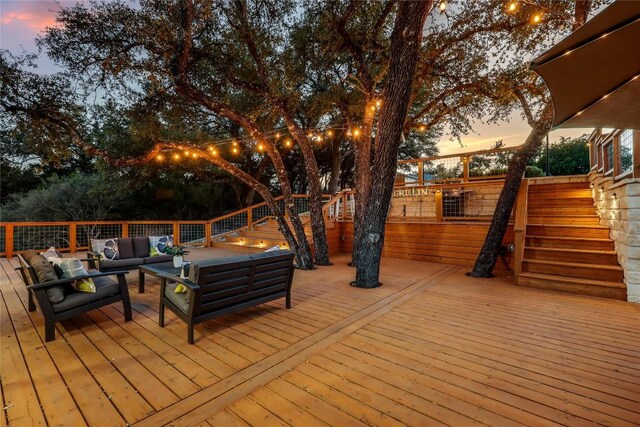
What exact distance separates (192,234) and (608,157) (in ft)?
37.4

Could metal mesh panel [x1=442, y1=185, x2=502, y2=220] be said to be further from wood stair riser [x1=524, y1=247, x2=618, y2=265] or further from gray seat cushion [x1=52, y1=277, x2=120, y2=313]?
gray seat cushion [x1=52, y1=277, x2=120, y2=313]

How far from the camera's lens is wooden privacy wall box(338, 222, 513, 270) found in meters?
6.42

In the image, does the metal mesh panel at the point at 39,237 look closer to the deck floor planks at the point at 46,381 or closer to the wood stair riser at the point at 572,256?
the deck floor planks at the point at 46,381

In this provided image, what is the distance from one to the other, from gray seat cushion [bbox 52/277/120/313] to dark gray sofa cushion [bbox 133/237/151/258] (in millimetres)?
2592

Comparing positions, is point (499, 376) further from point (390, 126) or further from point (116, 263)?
point (116, 263)

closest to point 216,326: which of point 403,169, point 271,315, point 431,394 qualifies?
point 271,315

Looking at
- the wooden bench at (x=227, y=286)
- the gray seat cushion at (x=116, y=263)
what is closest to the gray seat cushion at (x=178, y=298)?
the wooden bench at (x=227, y=286)

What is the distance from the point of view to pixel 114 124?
10.4 m

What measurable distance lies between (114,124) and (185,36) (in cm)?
751

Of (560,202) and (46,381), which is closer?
(46,381)

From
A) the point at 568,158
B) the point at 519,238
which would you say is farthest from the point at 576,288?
the point at 568,158

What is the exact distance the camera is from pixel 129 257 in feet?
18.2

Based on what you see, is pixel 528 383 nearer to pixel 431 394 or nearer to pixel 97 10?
pixel 431 394

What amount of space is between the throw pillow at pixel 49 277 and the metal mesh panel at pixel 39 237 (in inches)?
274
